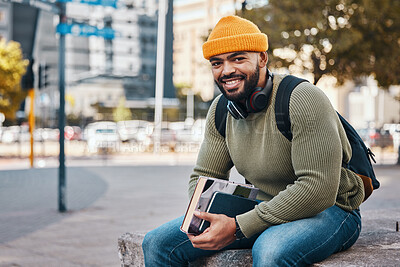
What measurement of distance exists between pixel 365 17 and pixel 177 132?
16816 millimetres

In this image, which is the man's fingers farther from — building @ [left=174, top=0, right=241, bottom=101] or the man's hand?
building @ [left=174, top=0, right=241, bottom=101]

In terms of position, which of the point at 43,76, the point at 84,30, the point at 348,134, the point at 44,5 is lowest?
the point at 348,134

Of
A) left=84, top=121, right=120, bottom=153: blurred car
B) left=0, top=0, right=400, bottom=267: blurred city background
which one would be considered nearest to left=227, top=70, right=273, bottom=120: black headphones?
left=0, top=0, right=400, bottom=267: blurred city background

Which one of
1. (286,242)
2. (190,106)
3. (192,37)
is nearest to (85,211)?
(286,242)

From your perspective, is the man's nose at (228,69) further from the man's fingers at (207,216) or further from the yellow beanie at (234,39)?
the man's fingers at (207,216)

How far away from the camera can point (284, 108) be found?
2.52 metres

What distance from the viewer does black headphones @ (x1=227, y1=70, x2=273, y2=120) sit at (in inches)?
101

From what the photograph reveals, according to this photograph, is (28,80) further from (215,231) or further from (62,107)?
(215,231)

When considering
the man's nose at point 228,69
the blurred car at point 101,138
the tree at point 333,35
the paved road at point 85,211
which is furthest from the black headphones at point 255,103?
the blurred car at point 101,138

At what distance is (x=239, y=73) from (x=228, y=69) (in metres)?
0.05

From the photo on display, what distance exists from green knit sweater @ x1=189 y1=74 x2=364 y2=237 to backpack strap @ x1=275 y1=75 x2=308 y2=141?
0.08 ft

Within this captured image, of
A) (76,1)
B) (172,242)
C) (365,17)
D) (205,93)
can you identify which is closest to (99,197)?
(76,1)

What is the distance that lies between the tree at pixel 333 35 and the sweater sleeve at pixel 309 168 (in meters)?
15.0

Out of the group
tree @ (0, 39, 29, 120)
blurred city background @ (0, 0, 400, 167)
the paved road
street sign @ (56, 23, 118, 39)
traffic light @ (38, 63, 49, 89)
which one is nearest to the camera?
the paved road
